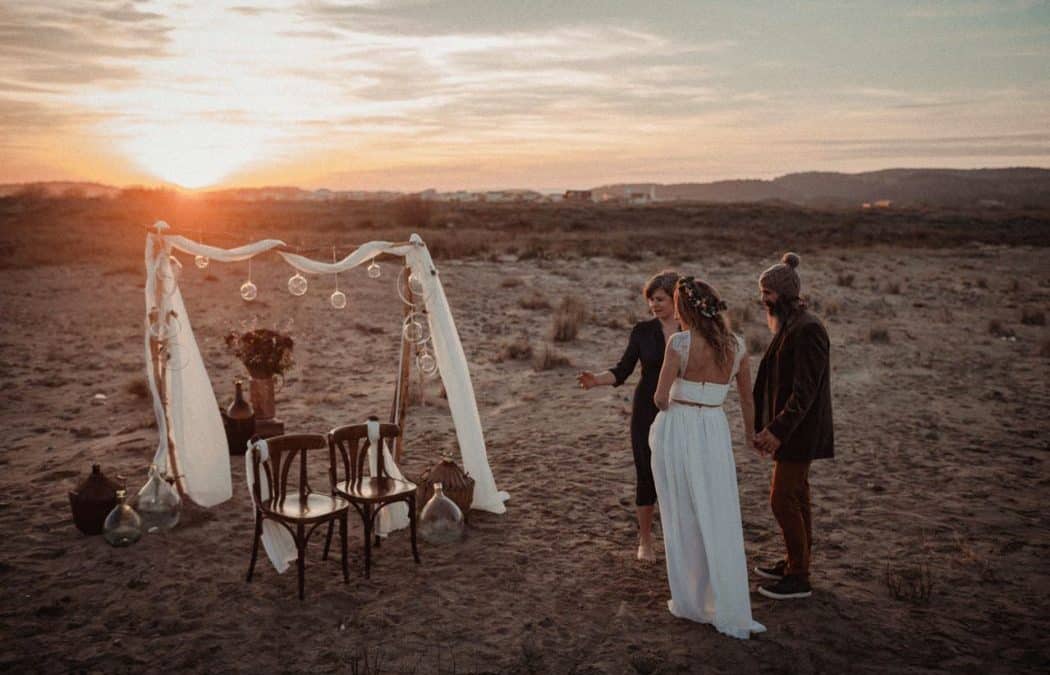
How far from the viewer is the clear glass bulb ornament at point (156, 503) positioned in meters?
6.87

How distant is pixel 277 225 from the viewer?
46.5 m

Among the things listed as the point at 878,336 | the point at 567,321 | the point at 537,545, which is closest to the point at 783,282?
the point at 537,545

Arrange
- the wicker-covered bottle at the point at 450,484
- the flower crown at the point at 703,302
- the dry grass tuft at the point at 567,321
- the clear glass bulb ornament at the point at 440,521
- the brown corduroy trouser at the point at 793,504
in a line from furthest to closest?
the dry grass tuft at the point at 567,321 < the wicker-covered bottle at the point at 450,484 < the clear glass bulb ornament at the point at 440,521 < the brown corduroy trouser at the point at 793,504 < the flower crown at the point at 703,302

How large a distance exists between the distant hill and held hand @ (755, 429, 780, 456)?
149m

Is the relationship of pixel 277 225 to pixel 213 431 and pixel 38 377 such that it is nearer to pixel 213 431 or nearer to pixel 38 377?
pixel 38 377

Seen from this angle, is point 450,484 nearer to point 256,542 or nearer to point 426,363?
point 426,363

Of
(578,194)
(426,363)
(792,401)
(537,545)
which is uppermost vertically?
(578,194)

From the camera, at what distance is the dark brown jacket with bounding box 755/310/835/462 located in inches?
199

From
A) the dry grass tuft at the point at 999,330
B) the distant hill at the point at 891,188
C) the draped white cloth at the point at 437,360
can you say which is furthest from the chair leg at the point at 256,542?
the distant hill at the point at 891,188

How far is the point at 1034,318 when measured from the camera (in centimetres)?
1883

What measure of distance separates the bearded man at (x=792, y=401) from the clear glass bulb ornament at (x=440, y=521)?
2763 millimetres

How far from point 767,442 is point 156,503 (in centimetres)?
527

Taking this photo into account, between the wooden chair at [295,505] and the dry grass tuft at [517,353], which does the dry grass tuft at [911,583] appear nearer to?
the wooden chair at [295,505]

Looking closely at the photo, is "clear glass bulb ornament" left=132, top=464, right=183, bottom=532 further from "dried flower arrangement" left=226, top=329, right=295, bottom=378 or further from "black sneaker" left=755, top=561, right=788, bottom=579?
"black sneaker" left=755, top=561, right=788, bottom=579
